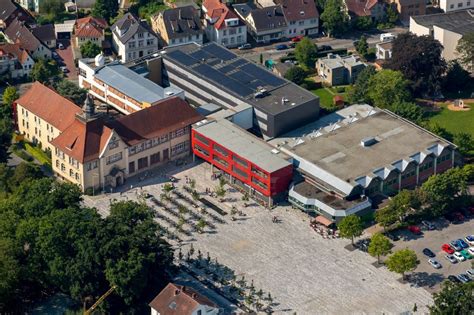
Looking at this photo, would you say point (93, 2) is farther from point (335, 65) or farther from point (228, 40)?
point (335, 65)

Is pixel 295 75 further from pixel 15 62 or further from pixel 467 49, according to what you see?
pixel 15 62

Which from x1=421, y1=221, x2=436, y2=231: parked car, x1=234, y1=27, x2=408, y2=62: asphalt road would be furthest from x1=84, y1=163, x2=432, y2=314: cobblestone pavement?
x1=234, y1=27, x2=408, y2=62: asphalt road

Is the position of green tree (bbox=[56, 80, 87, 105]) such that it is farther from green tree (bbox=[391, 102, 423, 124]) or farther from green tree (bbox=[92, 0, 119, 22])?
green tree (bbox=[391, 102, 423, 124])

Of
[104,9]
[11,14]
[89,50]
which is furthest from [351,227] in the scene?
[11,14]

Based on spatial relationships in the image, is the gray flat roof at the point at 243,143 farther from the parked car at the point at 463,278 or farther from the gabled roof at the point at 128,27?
the gabled roof at the point at 128,27

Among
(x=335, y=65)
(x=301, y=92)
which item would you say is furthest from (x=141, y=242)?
(x=335, y=65)
